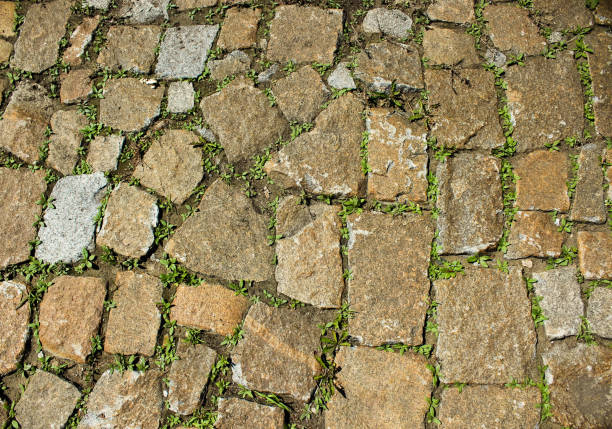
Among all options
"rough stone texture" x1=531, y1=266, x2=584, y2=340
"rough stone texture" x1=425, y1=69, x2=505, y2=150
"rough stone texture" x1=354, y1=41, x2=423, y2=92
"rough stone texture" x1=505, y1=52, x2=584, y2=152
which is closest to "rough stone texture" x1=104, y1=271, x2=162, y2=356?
"rough stone texture" x1=354, y1=41, x2=423, y2=92

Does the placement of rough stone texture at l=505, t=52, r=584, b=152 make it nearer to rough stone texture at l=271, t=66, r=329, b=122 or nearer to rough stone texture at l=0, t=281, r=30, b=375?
rough stone texture at l=271, t=66, r=329, b=122

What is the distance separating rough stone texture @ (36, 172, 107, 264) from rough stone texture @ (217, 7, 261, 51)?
1.01m

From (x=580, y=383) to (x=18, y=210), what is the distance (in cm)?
279

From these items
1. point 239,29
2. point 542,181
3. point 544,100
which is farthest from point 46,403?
point 544,100

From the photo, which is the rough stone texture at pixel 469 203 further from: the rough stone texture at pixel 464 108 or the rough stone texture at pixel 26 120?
the rough stone texture at pixel 26 120

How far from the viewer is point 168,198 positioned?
2.31 metres

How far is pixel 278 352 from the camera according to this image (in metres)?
2.09

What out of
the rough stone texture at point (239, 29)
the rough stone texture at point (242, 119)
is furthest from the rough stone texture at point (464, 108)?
the rough stone texture at point (239, 29)

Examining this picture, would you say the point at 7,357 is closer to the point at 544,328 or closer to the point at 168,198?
the point at 168,198

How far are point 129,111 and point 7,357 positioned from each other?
1.33 meters

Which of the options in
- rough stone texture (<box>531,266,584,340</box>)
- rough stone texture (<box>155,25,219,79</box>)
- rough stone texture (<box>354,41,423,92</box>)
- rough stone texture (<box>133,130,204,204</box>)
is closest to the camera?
rough stone texture (<box>531,266,584,340</box>)

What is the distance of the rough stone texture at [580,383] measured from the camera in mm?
1981

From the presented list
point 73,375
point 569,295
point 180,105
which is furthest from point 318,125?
point 73,375

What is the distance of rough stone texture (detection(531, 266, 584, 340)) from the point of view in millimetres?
2082
